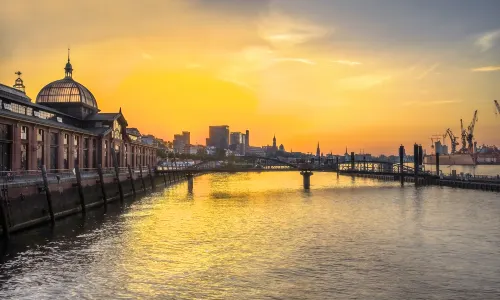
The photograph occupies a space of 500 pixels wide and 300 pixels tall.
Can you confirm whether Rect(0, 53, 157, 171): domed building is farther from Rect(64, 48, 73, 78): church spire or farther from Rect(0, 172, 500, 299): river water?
Rect(0, 172, 500, 299): river water

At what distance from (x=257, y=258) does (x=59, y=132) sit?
137ft

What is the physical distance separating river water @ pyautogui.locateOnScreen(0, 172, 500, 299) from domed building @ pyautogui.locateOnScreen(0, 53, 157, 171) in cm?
1085

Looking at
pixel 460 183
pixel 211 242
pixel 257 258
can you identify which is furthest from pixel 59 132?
pixel 460 183

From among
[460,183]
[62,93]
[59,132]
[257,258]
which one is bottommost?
[257,258]

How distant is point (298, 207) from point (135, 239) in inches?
1209

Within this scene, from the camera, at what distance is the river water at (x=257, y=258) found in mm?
23156

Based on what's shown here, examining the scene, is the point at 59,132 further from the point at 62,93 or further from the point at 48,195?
the point at 62,93

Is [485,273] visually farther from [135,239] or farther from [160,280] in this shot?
[135,239]

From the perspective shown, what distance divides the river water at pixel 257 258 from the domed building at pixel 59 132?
10.9 meters

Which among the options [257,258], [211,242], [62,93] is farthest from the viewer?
[62,93]

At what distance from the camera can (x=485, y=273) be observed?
2633 cm

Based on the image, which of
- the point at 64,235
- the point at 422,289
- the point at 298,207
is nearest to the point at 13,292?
the point at 64,235

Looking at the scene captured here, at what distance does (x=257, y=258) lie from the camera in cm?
2997

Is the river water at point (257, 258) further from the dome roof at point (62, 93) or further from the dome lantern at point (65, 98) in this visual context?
the dome roof at point (62, 93)
